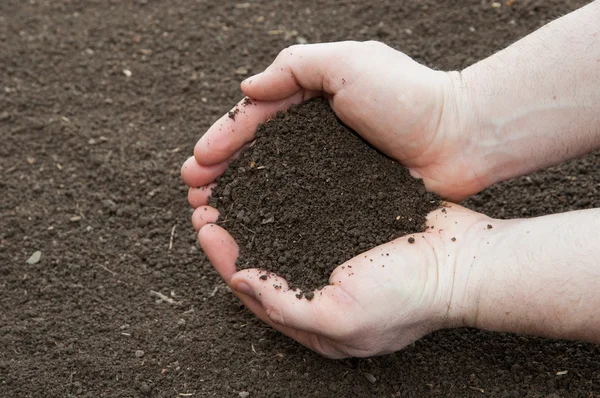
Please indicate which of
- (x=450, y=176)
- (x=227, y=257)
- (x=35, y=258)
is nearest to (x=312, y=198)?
(x=227, y=257)

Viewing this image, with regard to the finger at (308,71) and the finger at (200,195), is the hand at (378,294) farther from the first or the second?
the finger at (308,71)

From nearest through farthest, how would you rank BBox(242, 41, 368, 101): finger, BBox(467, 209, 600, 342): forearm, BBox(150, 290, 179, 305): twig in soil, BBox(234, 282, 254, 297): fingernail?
1. BBox(467, 209, 600, 342): forearm
2. BBox(234, 282, 254, 297): fingernail
3. BBox(242, 41, 368, 101): finger
4. BBox(150, 290, 179, 305): twig in soil

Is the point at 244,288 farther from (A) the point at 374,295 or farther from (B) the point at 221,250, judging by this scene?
(A) the point at 374,295

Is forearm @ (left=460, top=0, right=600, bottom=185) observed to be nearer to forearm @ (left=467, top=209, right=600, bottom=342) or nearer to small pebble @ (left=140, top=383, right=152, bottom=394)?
forearm @ (left=467, top=209, right=600, bottom=342)

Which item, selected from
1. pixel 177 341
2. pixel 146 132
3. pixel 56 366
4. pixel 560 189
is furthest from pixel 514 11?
pixel 56 366

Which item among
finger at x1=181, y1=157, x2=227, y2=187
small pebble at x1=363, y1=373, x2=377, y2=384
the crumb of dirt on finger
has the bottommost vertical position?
small pebble at x1=363, y1=373, x2=377, y2=384

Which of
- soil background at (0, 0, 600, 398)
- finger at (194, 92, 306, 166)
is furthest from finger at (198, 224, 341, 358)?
finger at (194, 92, 306, 166)

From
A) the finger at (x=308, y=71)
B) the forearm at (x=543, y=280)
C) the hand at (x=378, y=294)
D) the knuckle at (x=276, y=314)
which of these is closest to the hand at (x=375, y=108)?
the finger at (x=308, y=71)
